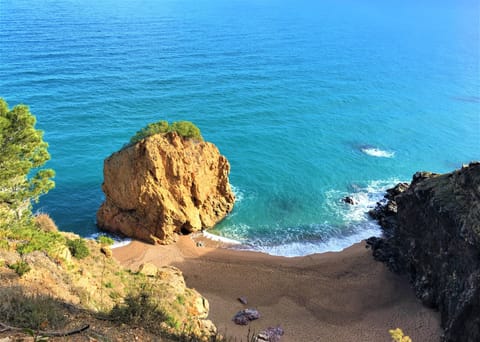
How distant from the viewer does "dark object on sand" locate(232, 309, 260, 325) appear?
2795 cm

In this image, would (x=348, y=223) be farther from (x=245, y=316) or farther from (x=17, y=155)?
(x=17, y=155)

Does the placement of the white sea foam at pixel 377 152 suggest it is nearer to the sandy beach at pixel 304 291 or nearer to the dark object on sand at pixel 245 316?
the sandy beach at pixel 304 291

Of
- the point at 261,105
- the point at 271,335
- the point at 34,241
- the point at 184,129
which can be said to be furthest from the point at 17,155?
the point at 261,105

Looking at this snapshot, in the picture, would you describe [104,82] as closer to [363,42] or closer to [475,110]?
[475,110]

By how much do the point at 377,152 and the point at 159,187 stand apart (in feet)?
113

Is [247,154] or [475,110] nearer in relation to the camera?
[247,154]

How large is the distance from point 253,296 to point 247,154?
24223 mm

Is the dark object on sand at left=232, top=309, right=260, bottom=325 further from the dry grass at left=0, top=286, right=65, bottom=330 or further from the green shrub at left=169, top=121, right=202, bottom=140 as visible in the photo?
the green shrub at left=169, top=121, right=202, bottom=140

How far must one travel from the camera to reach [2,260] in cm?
1811

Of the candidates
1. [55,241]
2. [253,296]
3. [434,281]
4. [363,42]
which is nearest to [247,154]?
[253,296]

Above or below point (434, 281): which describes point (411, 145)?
above

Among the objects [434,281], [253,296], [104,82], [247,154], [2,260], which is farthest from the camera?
[104,82]

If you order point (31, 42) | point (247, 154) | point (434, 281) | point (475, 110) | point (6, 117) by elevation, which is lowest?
point (434, 281)

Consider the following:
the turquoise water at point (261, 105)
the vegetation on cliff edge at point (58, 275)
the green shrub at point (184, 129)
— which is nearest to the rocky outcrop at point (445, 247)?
the turquoise water at point (261, 105)
